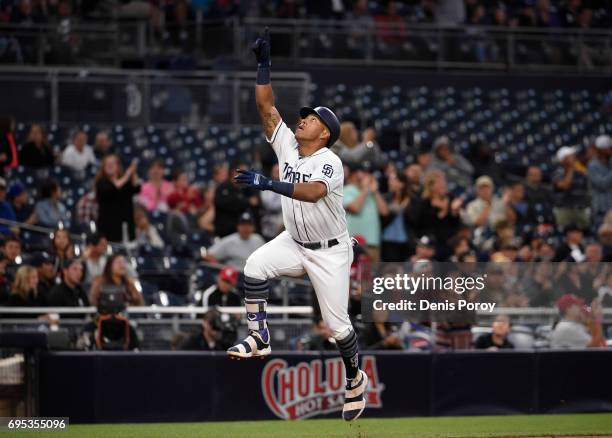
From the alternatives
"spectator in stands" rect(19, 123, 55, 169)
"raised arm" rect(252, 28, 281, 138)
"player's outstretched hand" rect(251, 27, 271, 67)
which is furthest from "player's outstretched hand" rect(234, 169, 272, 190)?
"spectator in stands" rect(19, 123, 55, 169)

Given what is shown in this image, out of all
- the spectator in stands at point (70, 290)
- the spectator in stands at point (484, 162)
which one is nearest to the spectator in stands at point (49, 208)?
the spectator in stands at point (70, 290)

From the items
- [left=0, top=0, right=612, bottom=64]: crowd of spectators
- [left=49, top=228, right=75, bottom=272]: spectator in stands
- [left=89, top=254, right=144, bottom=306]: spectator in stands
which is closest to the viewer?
[left=89, top=254, right=144, bottom=306]: spectator in stands

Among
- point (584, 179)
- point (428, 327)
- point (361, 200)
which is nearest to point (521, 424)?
point (428, 327)

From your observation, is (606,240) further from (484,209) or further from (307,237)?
(307,237)

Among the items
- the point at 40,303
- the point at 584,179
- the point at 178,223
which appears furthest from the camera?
the point at 584,179

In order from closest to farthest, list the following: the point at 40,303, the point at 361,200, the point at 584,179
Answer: the point at 40,303 → the point at 361,200 → the point at 584,179

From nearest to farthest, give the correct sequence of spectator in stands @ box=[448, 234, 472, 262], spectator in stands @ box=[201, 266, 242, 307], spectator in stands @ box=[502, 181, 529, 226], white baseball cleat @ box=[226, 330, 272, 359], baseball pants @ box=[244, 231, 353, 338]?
white baseball cleat @ box=[226, 330, 272, 359]
baseball pants @ box=[244, 231, 353, 338]
spectator in stands @ box=[201, 266, 242, 307]
spectator in stands @ box=[448, 234, 472, 262]
spectator in stands @ box=[502, 181, 529, 226]

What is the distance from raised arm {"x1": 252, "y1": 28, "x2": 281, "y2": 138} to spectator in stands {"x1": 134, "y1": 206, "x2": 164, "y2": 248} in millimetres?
5746

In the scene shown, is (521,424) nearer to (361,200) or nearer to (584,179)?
(361,200)

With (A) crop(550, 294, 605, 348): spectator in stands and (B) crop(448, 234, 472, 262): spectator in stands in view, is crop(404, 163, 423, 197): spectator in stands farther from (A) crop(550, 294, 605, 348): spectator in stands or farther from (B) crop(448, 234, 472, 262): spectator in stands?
(A) crop(550, 294, 605, 348): spectator in stands

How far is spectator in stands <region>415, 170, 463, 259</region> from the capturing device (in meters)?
14.8

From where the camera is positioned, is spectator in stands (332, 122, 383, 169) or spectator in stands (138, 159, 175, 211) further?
spectator in stands (138, 159, 175, 211)

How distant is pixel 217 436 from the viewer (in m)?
10.0

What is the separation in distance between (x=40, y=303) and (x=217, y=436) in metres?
3.10
